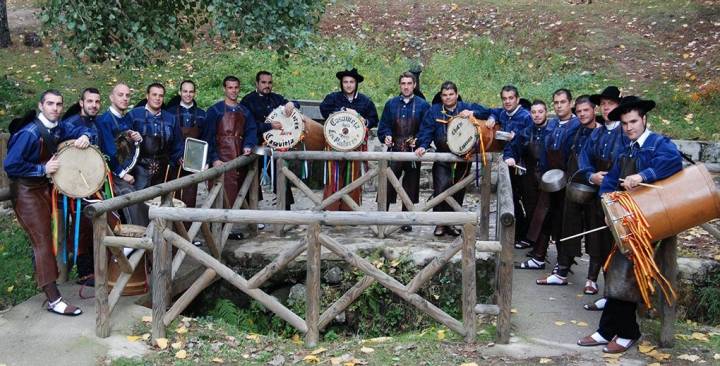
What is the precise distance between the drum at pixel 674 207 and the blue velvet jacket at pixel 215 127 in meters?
4.36

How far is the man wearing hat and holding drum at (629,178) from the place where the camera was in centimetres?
529

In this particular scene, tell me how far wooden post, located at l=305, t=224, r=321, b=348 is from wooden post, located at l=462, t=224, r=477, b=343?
109cm

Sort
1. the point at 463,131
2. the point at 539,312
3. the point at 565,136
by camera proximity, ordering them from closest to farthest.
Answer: the point at 539,312
the point at 565,136
the point at 463,131

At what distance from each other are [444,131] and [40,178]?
13.8ft

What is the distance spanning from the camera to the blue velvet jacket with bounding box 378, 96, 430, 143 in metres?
8.48

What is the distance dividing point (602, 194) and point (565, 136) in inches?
65.9

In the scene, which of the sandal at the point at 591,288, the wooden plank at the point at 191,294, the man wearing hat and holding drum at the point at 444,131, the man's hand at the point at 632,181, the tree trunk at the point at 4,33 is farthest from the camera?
the tree trunk at the point at 4,33

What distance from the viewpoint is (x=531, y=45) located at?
52.5 ft

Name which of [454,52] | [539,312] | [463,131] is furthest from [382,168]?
[454,52]

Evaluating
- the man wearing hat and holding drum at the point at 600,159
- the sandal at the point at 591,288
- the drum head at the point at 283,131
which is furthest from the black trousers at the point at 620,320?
the drum head at the point at 283,131

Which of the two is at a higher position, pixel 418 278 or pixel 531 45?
pixel 531 45

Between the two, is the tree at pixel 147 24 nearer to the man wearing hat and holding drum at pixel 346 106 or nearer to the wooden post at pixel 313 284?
the man wearing hat and holding drum at pixel 346 106

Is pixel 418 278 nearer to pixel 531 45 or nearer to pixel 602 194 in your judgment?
pixel 602 194

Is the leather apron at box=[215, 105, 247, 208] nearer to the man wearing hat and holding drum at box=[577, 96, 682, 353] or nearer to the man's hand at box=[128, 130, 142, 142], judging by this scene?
the man's hand at box=[128, 130, 142, 142]
